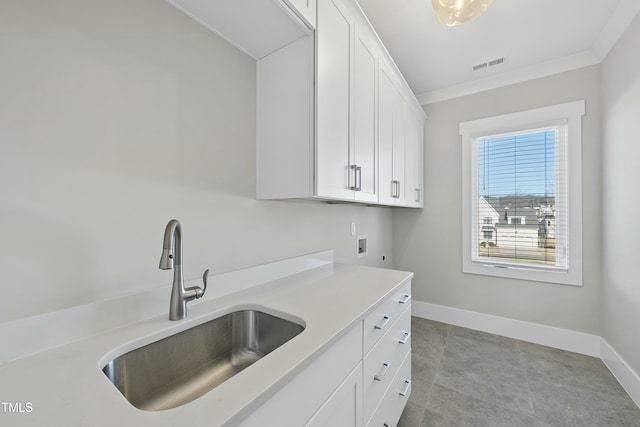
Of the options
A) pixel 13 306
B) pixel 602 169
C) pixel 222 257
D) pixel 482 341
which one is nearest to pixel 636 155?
pixel 602 169

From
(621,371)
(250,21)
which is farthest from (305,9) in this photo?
(621,371)

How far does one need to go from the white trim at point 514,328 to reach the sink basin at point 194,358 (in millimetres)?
2533

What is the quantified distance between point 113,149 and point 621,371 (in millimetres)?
3311

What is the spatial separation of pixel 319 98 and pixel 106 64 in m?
0.78

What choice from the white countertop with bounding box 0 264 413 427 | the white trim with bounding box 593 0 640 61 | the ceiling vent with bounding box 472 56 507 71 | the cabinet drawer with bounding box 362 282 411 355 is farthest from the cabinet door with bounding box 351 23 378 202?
the white trim with bounding box 593 0 640 61

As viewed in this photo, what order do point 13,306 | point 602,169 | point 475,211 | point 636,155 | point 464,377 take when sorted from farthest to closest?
point 475,211 → point 602,169 → point 464,377 → point 636,155 → point 13,306

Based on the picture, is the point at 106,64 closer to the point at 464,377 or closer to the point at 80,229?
the point at 80,229

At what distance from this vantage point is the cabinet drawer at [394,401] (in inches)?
45.4

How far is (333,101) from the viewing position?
126 centimetres

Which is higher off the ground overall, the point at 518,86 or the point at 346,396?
the point at 518,86

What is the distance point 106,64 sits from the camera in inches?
33.7

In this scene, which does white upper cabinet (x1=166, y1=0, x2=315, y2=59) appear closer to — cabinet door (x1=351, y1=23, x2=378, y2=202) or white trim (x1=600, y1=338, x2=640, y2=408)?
cabinet door (x1=351, y1=23, x2=378, y2=202)

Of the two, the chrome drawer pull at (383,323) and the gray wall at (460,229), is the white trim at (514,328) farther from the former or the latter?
the chrome drawer pull at (383,323)

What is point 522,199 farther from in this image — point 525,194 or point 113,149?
point 113,149
